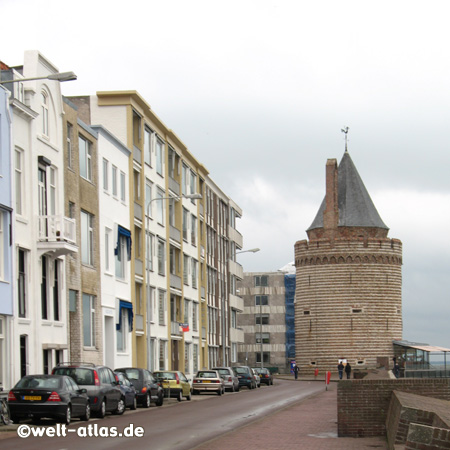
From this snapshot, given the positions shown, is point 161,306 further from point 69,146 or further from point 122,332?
point 69,146

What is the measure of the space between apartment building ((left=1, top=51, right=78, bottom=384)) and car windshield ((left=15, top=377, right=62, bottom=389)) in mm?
7502

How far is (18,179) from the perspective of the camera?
117 feet

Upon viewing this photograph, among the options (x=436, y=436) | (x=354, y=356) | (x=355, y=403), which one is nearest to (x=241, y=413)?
→ (x=355, y=403)

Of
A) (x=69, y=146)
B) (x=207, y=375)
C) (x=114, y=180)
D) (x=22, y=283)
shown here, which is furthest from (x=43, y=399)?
(x=207, y=375)

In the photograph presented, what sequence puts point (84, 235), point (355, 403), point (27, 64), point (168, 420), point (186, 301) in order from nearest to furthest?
point (355, 403)
point (168, 420)
point (27, 64)
point (84, 235)
point (186, 301)

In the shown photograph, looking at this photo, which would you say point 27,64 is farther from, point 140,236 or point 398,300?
point 398,300

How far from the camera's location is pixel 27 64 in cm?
3794

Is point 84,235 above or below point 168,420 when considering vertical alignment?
above

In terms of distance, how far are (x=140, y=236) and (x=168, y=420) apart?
2576cm

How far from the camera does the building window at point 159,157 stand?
59781 mm

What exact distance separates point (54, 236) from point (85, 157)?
309 inches

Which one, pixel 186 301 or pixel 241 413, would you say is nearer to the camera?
pixel 241 413

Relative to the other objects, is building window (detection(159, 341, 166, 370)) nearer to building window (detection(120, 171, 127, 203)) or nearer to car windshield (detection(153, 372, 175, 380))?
building window (detection(120, 171, 127, 203))

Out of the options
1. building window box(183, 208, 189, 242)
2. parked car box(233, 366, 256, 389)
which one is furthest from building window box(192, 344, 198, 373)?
building window box(183, 208, 189, 242)
